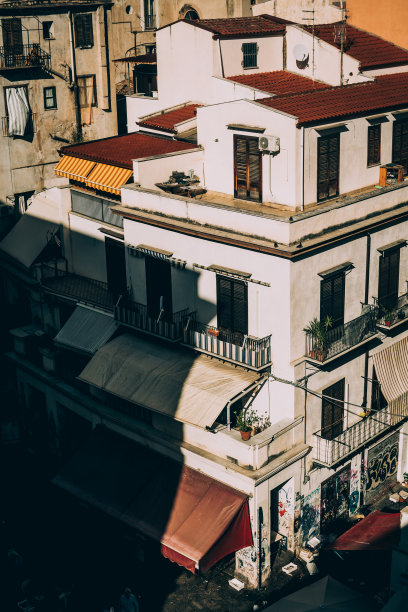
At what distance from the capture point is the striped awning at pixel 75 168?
109 ft

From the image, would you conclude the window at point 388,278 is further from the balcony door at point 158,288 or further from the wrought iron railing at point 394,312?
the balcony door at point 158,288

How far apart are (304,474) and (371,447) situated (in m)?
4.01

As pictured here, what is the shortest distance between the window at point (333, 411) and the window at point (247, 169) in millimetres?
7159

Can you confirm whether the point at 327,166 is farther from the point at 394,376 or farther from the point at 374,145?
the point at 394,376

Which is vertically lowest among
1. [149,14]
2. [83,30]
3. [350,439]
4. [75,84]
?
[350,439]

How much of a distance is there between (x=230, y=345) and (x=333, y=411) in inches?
191

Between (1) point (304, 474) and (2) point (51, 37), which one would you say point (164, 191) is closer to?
(1) point (304, 474)

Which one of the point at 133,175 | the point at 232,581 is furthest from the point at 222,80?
the point at 232,581

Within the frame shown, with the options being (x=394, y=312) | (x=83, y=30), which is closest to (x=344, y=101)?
(x=394, y=312)

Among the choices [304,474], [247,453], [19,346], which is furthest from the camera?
[19,346]

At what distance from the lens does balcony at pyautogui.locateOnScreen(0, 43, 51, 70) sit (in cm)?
4106

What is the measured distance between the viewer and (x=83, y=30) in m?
44.4

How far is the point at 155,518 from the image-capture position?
27.3m

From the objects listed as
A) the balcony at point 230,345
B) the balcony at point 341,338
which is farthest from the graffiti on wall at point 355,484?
the balcony at point 230,345
